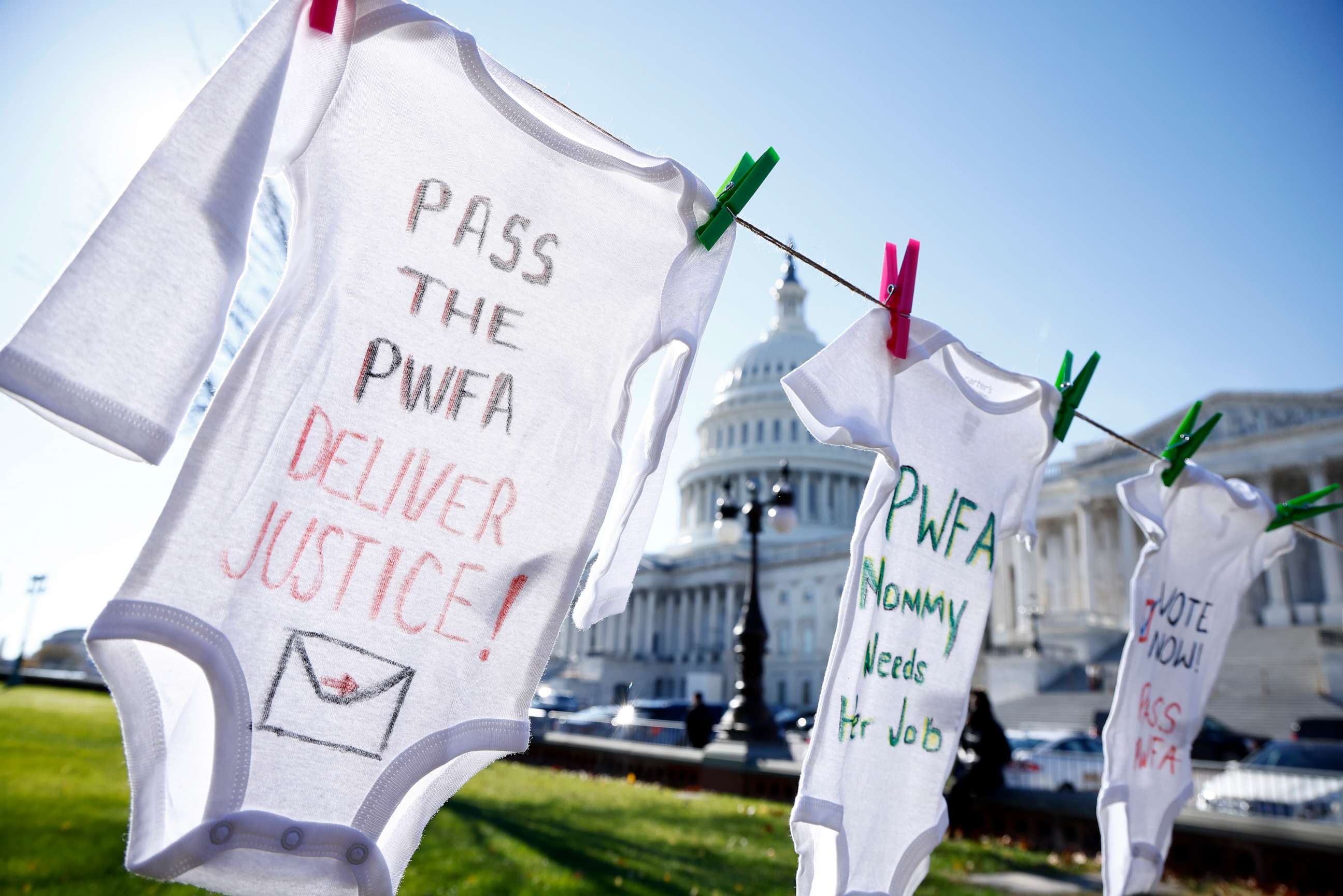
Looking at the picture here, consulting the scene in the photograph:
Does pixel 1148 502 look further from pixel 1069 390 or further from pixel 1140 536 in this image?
pixel 1140 536

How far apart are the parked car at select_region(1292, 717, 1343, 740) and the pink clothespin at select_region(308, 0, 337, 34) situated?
31.2m

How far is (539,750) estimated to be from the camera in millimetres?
17484

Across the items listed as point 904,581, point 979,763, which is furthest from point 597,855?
point 904,581

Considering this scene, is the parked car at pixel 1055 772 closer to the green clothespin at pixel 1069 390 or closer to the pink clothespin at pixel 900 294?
the green clothespin at pixel 1069 390

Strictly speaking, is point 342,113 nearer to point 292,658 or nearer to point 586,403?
point 586,403

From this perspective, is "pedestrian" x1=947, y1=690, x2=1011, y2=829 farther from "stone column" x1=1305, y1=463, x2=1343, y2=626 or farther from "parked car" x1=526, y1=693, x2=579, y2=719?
"stone column" x1=1305, y1=463, x2=1343, y2=626

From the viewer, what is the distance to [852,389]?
3088 mm

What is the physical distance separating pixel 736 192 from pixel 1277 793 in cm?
1268

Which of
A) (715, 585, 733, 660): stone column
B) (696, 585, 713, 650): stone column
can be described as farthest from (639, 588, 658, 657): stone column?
(715, 585, 733, 660): stone column

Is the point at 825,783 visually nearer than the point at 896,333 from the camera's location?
Yes

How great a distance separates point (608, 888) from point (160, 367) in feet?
16.5

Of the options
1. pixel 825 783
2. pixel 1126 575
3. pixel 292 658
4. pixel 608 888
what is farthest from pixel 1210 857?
pixel 1126 575

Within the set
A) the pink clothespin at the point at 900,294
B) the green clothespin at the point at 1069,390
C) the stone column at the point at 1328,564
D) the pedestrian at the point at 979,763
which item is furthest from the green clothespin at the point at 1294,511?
the stone column at the point at 1328,564

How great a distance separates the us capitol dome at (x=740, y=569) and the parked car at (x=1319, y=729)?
110 feet
